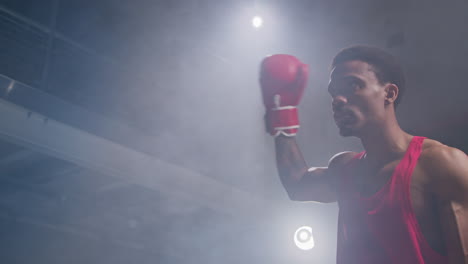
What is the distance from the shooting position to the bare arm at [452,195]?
1.37m

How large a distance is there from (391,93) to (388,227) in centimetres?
69

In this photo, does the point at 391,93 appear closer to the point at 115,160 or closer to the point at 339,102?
the point at 339,102

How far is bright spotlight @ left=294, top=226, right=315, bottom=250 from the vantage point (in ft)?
17.9

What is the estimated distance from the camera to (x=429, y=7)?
3.36m

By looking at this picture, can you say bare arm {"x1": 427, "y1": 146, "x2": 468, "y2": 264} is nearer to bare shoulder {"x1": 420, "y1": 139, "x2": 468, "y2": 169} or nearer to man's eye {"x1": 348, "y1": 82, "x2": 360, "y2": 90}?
bare shoulder {"x1": 420, "y1": 139, "x2": 468, "y2": 169}

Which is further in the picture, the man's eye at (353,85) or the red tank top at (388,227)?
the man's eye at (353,85)

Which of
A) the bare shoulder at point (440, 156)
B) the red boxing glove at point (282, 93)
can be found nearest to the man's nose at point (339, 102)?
the red boxing glove at point (282, 93)

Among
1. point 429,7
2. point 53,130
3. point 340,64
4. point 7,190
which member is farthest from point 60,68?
point 429,7

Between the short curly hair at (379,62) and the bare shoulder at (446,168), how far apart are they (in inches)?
17.8

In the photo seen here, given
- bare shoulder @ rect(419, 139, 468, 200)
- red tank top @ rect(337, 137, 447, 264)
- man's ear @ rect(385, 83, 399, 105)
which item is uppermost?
man's ear @ rect(385, 83, 399, 105)

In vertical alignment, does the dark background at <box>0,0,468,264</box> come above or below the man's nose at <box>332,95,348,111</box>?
above

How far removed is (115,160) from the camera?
13.3ft

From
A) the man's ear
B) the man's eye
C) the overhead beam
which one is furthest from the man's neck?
the overhead beam

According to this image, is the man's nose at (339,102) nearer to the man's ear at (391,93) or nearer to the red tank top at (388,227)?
the man's ear at (391,93)
